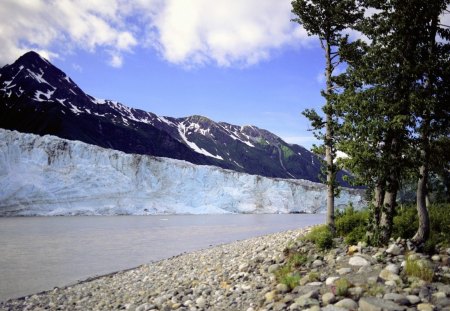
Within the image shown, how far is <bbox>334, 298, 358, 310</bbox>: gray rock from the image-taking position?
6.82 metres

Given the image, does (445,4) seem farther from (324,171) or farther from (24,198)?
(24,198)

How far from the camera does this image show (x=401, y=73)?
10578 millimetres

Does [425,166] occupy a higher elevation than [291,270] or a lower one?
higher

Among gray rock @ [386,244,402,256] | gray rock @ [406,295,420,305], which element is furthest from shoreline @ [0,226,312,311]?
gray rock @ [406,295,420,305]

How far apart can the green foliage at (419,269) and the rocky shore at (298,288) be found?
7cm

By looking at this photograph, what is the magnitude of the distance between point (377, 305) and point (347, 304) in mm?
538

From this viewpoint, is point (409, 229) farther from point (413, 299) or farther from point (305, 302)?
point (305, 302)

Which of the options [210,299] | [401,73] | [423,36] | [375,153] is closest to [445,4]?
[423,36]

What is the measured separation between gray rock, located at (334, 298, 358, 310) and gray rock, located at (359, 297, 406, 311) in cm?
14

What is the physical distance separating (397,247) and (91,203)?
273ft

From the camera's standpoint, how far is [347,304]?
22.7 ft

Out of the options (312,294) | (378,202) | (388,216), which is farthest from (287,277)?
(378,202)

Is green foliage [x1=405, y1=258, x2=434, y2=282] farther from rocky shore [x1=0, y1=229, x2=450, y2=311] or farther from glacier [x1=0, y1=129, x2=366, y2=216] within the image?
glacier [x1=0, y1=129, x2=366, y2=216]

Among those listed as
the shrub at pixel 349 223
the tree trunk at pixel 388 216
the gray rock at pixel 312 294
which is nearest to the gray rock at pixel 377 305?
the gray rock at pixel 312 294
